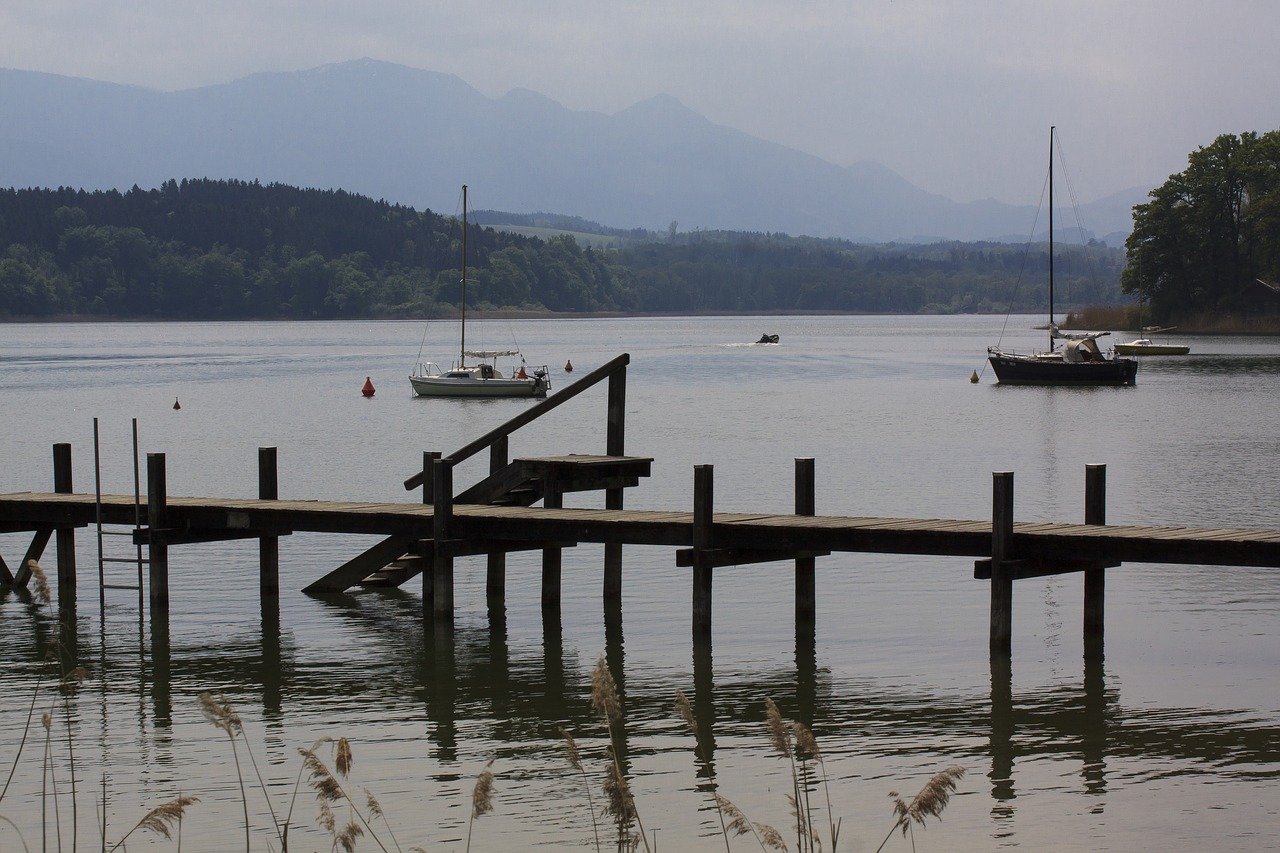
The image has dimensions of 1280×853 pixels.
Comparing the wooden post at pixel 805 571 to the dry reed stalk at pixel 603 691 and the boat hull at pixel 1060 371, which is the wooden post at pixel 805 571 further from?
the boat hull at pixel 1060 371

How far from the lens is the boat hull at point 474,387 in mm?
78562

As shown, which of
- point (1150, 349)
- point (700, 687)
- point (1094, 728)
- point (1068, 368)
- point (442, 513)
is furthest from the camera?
point (1150, 349)

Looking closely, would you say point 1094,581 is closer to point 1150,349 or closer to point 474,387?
point 474,387

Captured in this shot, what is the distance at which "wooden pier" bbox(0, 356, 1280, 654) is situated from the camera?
599 inches

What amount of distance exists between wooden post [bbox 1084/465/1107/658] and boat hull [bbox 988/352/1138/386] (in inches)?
2640

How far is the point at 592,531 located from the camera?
16.9 meters

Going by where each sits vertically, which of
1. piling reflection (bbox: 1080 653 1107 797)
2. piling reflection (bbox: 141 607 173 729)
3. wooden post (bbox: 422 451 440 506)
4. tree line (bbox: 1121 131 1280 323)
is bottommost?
piling reflection (bbox: 141 607 173 729)

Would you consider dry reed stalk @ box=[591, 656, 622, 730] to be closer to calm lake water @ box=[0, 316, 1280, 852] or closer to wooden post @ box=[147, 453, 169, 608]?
calm lake water @ box=[0, 316, 1280, 852]

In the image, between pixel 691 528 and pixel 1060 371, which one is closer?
pixel 691 528

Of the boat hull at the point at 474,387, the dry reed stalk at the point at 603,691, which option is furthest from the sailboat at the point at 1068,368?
the dry reed stalk at the point at 603,691

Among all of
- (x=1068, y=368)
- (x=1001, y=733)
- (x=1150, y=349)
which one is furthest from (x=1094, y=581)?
(x=1150, y=349)

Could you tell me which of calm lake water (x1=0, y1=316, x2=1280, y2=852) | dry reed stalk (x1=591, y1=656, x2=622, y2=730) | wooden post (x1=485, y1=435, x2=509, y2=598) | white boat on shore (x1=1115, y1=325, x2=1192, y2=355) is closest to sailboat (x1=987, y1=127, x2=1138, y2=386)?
white boat on shore (x1=1115, y1=325, x2=1192, y2=355)

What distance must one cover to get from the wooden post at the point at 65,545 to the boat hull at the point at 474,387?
56979 mm

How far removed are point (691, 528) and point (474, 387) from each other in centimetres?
6322
